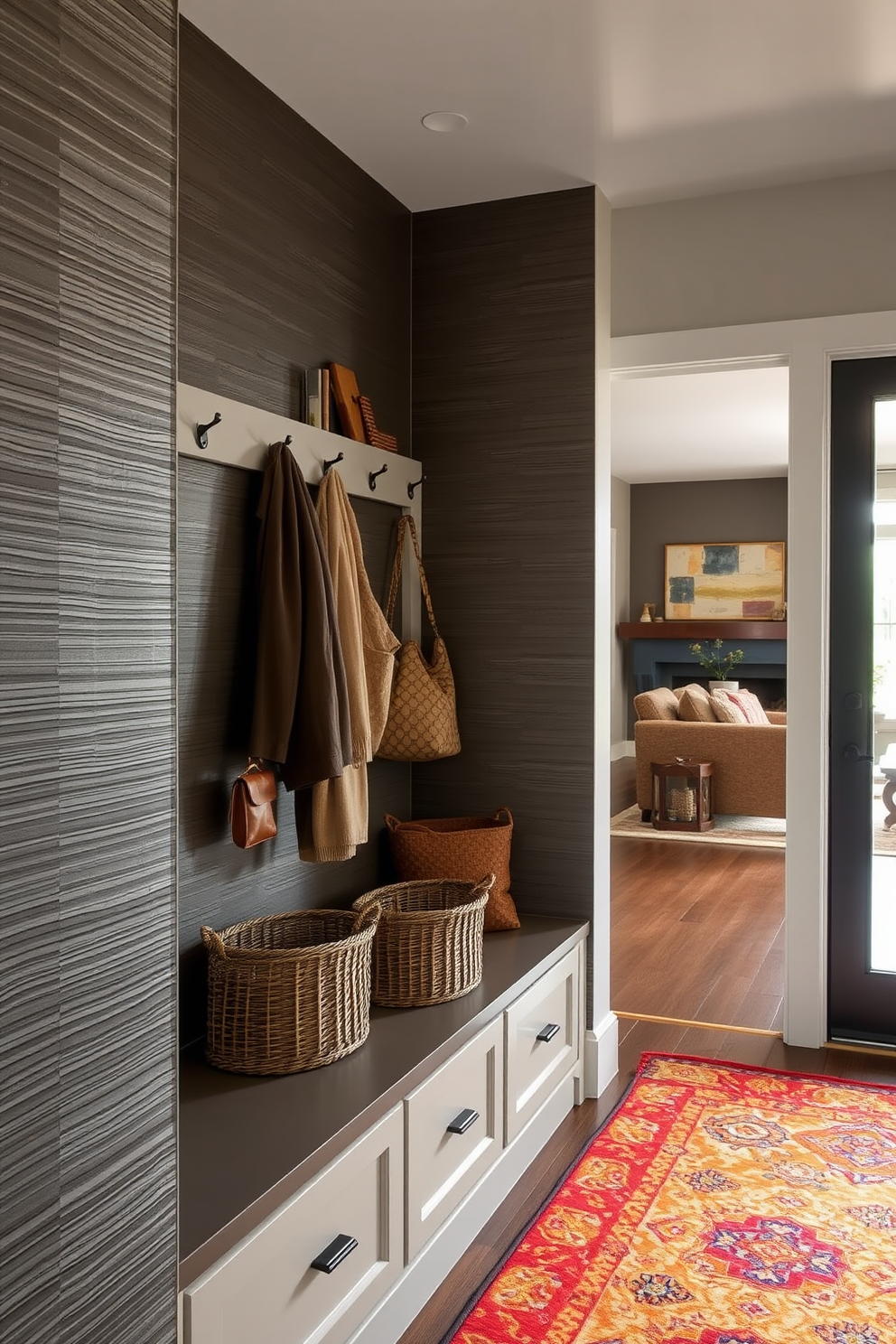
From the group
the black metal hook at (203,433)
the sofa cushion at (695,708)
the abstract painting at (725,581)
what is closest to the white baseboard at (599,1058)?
the black metal hook at (203,433)

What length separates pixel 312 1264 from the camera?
175cm

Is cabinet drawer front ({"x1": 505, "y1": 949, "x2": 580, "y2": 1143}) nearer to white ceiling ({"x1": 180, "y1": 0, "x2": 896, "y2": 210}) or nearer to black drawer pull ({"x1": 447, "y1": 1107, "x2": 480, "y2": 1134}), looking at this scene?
black drawer pull ({"x1": 447, "y1": 1107, "x2": 480, "y2": 1134})

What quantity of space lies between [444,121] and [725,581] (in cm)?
840

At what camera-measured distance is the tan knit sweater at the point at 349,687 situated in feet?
8.39

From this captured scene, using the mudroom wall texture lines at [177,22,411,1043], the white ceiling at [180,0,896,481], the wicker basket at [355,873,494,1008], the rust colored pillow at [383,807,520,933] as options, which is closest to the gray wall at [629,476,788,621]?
the white ceiling at [180,0,896,481]

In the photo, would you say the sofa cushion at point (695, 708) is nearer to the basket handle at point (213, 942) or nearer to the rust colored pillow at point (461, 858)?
the rust colored pillow at point (461, 858)

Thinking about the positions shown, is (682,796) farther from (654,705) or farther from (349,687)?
(349,687)

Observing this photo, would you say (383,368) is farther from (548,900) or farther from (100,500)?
(100,500)

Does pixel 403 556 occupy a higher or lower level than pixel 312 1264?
higher

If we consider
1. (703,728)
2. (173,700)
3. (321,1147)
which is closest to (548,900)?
(321,1147)

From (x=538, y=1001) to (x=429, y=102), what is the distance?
219 centimetres

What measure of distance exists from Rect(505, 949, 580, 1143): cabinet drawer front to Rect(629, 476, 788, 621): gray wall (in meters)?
8.04

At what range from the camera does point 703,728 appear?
7551mm

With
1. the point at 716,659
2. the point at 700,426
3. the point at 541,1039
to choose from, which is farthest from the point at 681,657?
the point at 541,1039
